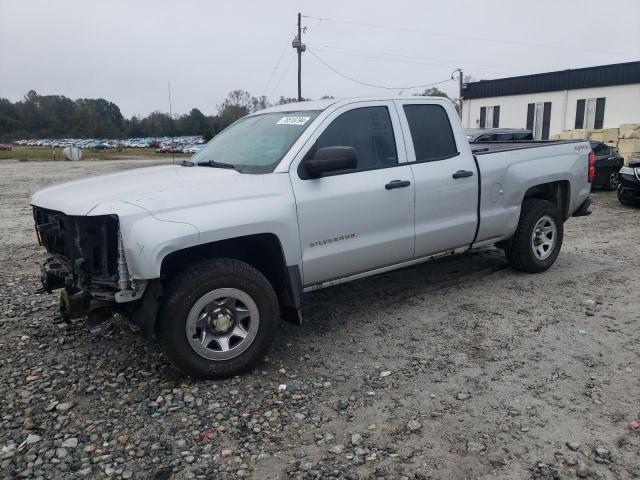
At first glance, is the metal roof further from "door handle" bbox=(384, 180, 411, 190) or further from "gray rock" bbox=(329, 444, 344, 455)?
"gray rock" bbox=(329, 444, 344, 455)

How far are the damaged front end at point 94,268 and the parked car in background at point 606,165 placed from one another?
1345 cm

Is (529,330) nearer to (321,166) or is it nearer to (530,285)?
(530,285)

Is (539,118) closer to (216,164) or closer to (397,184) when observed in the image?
(397,184)

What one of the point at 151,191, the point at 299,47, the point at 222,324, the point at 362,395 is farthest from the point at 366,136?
the point at 299,47

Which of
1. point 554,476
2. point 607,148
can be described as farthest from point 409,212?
point 607,148

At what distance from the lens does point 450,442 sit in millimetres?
3039

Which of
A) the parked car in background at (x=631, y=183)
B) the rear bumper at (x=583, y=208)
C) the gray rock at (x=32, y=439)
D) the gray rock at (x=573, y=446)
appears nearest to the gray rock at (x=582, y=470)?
the gray rock at (x=573, y=446)

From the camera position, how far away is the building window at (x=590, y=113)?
89.7 feet

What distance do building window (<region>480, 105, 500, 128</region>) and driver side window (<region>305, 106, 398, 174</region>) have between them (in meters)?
30.5

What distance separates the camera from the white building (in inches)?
1027

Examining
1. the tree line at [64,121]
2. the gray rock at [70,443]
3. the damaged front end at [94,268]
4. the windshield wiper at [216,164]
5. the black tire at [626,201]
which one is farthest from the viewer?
the tree line at [64,121]

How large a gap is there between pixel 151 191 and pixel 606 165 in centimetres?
1368

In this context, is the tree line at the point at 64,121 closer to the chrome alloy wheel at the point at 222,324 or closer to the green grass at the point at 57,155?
the green grass at the point at 57,155

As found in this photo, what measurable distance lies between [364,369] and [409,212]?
4.81 ft
